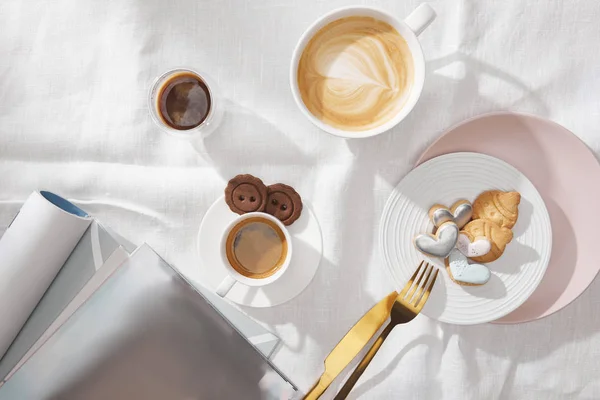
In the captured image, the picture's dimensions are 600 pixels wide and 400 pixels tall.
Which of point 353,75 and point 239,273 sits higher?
point 353,75

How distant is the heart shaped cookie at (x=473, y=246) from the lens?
0.79 metres

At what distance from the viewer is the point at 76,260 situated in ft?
2.82

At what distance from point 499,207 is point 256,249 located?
34cm

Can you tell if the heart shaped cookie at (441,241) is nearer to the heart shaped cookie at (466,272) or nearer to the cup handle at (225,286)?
the heart shaped cookie at (466,272)

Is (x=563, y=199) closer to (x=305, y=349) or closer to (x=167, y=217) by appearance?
(x=305, y=349)

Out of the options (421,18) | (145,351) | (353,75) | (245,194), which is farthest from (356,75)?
(145,351)

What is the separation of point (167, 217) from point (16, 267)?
0.22 metres

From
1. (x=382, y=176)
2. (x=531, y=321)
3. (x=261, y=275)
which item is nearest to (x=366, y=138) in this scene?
(x=382, y=176)

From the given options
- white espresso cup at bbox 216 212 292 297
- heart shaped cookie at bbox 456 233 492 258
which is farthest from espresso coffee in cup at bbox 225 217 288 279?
heart shaped cookie at bbox 456 233 492 258

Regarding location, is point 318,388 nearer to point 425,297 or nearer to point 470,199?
point 425,297

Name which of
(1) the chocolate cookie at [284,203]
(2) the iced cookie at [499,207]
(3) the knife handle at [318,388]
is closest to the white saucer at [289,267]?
(1) the chocolate cookie at [284,203]

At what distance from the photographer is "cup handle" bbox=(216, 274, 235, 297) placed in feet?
2.65

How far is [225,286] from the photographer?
81cm

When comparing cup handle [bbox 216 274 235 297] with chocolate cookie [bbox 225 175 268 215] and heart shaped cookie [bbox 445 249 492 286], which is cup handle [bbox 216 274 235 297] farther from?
heart shaped cookie [bbox 445 249 492 286]
